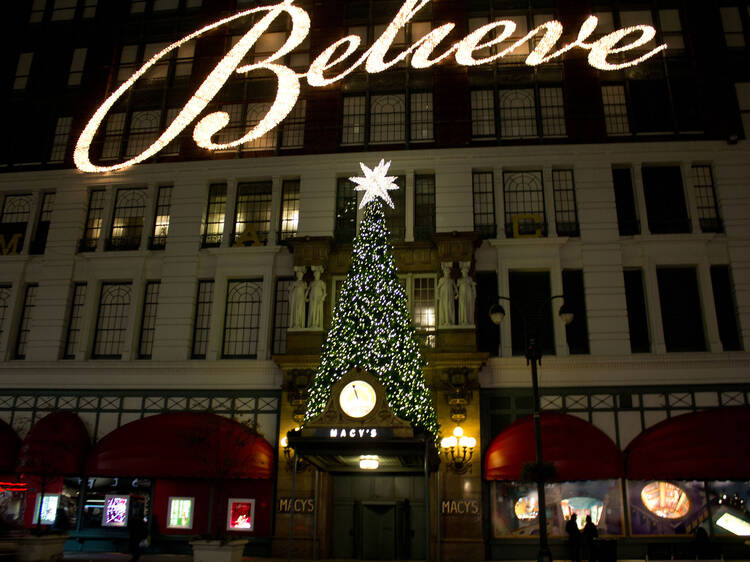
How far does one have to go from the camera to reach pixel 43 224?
3241cm

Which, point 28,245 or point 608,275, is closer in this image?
point 608,275

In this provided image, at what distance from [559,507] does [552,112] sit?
57.9ft

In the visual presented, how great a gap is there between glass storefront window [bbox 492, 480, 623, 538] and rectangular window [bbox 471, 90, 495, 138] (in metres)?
16.0

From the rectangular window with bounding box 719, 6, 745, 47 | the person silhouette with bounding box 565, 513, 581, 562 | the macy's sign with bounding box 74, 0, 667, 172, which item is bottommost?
the person silhouette with bounding box 565, 513, 581, 562

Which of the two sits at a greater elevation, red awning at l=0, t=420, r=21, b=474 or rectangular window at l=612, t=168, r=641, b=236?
rectangular window at l=612, t=168, r=641, b=236

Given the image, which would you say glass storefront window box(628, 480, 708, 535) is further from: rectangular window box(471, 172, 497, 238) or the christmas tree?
rectangular window box(471, 172, 497, 238)

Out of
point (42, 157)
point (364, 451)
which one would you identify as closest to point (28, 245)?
point (42, 157)

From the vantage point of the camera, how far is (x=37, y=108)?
1369 inches

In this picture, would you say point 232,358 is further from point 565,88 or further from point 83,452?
point 565,88

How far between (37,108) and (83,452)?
62.8 feet

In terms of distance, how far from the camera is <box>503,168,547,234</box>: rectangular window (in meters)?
28.8

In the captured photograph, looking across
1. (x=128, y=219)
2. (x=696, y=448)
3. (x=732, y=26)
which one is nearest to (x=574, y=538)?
(x=696, y=448)

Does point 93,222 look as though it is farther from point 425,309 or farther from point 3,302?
point 425,309

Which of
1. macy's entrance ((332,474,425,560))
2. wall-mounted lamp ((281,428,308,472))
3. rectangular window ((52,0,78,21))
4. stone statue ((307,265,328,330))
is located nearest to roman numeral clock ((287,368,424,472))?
wall-mounted lamp ((281,428,308,472))
